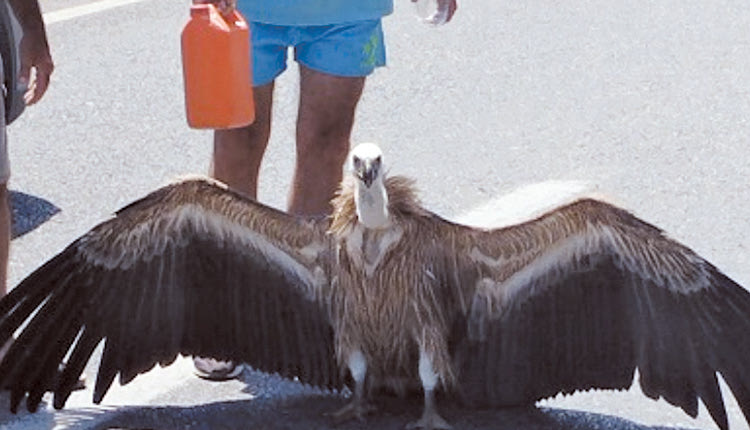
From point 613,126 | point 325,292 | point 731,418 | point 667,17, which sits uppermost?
point 667,17

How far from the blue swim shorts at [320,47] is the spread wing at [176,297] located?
693 millimetres

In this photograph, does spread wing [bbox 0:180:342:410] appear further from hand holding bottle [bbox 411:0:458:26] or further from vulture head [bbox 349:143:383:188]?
hand holding bottle [bbox 411:0:458:26]

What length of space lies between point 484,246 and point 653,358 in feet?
1.64

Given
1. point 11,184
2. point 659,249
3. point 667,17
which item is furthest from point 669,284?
point 667,17

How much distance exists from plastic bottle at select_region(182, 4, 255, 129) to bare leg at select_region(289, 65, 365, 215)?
1.27 feet

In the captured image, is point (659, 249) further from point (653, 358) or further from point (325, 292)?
point (325, 292)

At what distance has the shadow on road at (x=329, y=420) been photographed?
493 centimetres

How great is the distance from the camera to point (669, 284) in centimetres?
460

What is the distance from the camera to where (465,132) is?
7891 millimetres

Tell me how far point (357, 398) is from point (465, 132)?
123 inches

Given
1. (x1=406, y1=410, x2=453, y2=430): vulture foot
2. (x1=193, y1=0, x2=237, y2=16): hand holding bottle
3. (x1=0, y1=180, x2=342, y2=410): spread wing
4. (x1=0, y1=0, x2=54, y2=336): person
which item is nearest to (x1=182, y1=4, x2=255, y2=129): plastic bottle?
(x1=193, y1=0, x2=237, y2=16): hand holding bottle

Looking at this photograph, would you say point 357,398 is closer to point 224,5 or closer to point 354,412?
point 354,412

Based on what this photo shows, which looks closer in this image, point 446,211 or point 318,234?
point 318,234

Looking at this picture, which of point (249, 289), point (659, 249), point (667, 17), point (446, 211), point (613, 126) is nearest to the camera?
point (659, 249)
